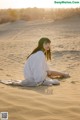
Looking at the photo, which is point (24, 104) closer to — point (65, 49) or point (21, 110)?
point (21, 110)

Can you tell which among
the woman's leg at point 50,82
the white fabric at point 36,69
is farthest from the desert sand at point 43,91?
the white fabric at point 36,69

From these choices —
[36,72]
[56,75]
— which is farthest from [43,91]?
[56,75]

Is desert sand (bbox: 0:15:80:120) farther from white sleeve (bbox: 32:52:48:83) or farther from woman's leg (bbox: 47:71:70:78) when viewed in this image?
white sleeve (bbox: 32:52:48:83)

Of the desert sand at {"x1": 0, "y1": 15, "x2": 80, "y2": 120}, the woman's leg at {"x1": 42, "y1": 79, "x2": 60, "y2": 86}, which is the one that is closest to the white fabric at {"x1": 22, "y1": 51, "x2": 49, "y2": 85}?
the woman's leg at {"x1": 42, "y1": 79, "x2": 60, "y2": 86}

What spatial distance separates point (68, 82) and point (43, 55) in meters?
1.03

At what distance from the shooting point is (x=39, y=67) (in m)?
9.63

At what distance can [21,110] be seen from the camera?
6.47 m

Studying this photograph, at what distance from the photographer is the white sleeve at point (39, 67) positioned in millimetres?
9551

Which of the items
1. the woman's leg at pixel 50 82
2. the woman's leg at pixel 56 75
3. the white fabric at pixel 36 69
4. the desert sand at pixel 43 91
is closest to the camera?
the desert sand at pixel 43 91

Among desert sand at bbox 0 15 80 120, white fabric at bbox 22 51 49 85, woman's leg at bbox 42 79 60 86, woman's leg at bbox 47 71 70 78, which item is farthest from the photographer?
Answer: woman's leg at bbox 47 71 70 78

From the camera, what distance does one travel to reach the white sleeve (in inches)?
376

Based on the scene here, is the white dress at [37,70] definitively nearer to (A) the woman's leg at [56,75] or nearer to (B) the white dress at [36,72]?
(B) the white dress at [36,72]

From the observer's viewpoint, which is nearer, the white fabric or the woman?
the woman

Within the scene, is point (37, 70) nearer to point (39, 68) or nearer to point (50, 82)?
point (39, 68)
